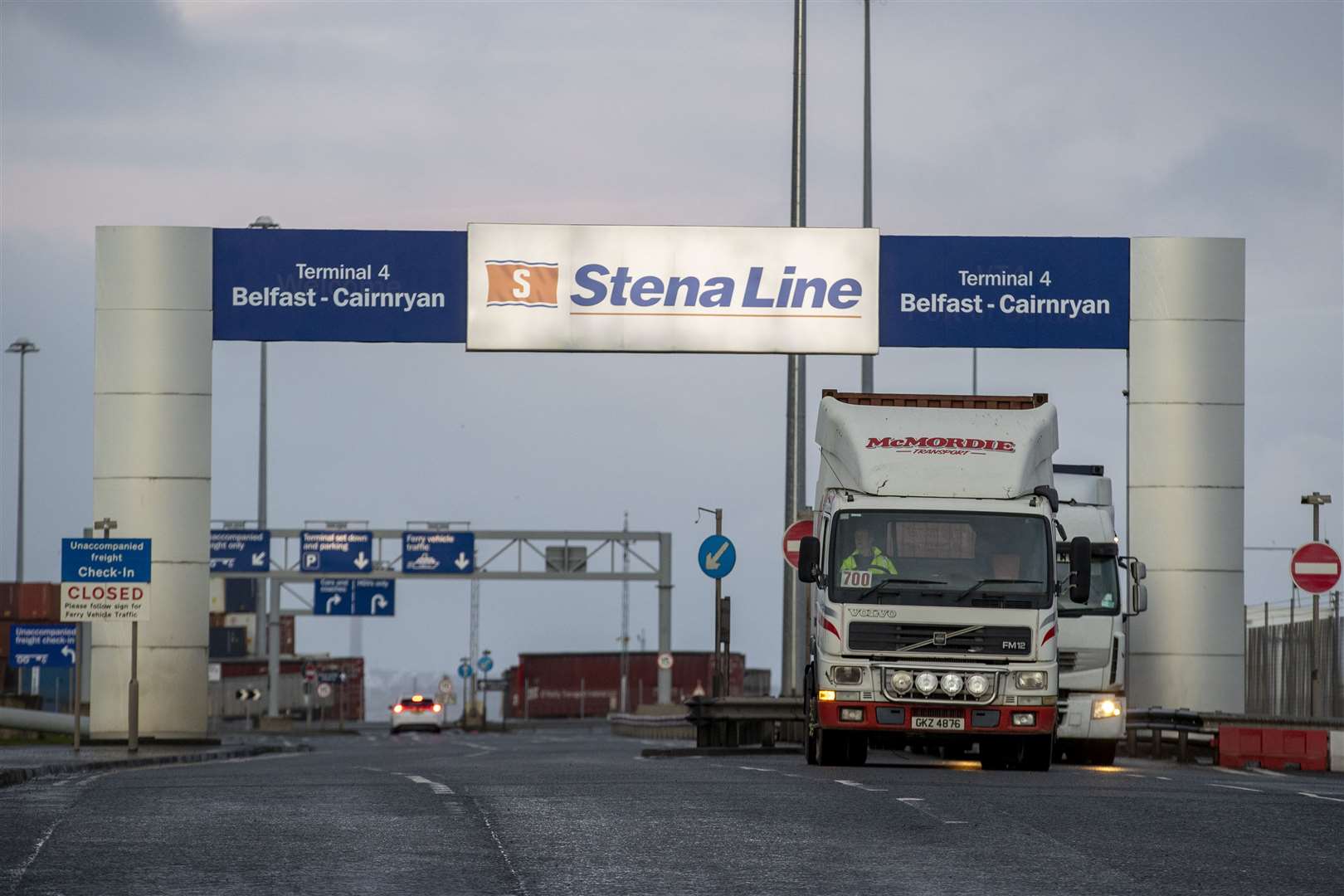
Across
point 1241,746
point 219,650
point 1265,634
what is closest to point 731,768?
point 1241,746

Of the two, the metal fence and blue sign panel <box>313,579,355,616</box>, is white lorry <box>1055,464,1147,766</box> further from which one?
blue sign panel <box>313,579,355,616</box>

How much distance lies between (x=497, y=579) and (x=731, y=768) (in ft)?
160

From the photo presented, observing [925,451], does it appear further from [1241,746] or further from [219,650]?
[219,650]

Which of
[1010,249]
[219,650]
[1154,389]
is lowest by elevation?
[219,650]

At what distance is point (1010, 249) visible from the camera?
31.4 meters

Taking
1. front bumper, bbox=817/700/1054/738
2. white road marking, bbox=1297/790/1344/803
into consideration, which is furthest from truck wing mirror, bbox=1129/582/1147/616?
white road marking, bbox=1297/790/1344/803

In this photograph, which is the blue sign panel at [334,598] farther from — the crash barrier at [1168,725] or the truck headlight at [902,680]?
the truck headlight at [902,680]

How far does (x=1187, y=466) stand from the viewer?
31.2m

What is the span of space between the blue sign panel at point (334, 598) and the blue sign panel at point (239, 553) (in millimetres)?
4967

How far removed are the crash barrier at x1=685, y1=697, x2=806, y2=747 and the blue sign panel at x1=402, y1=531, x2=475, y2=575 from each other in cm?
3596

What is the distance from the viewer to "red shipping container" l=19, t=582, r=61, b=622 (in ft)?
242

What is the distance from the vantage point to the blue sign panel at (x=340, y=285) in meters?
31.3

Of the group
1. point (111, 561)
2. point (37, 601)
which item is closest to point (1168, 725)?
point (111, 561)

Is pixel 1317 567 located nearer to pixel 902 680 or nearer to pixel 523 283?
pixel 902 680
